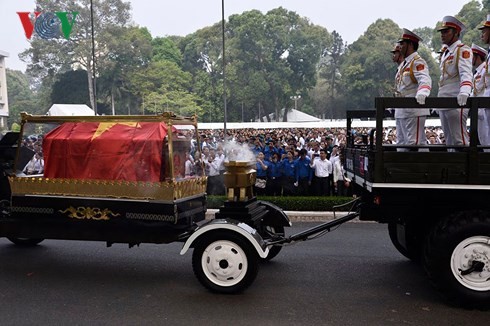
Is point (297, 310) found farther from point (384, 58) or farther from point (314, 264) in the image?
point (384, 58)

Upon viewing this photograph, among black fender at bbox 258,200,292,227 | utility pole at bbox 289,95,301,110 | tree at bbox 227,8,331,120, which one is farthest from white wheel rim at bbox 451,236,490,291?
utility pole at bbox 289,95,301,110

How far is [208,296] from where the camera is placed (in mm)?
5500

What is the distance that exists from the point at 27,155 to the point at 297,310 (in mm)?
4159

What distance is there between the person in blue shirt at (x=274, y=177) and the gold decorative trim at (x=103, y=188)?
6.17 meters

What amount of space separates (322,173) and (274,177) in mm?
1224

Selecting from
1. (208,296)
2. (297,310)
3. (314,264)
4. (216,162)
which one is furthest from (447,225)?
(216,162)

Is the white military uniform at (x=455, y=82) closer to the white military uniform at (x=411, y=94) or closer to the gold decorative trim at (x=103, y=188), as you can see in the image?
the white military uniform at (x=411, y=94)

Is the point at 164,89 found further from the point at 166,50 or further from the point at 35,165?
the point at 35,165

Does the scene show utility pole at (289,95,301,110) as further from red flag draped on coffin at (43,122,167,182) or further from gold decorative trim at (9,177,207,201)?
gold decorative trim at (9,177,207,201)

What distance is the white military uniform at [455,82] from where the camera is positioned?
596 cm

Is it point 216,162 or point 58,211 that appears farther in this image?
point 216,162

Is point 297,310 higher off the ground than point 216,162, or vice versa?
point 216,162

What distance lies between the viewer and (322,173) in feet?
40.1

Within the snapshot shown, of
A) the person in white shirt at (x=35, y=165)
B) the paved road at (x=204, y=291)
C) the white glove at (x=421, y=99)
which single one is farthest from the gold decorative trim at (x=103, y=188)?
the white glove at (x=421, y=99)
